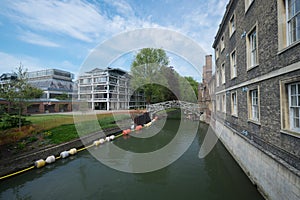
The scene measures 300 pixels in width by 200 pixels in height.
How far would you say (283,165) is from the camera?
3703 mm

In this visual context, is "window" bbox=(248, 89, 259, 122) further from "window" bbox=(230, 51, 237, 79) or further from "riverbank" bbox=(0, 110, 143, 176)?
"riverbank" bbox=(0, 110, 143, 176)

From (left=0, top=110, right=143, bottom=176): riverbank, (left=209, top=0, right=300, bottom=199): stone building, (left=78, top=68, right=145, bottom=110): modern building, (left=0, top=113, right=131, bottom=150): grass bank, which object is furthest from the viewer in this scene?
(left=78, top=68, right=145, bottom=110): modern building

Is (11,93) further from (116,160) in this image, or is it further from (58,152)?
(116,160)

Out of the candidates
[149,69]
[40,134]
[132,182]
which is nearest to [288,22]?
[132,182]

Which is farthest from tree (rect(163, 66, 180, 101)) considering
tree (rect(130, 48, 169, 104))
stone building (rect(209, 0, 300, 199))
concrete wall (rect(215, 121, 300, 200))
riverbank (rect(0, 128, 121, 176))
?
concrete wall (rect(215, 121, 300, 200))

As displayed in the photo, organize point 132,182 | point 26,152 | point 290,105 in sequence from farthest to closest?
point 26,152, point 132,182, point 290,105

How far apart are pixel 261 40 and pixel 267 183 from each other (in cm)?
452

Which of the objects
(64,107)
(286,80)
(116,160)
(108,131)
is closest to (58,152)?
(116,160)

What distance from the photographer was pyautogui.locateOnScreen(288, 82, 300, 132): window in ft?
12.7

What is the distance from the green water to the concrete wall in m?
0.41

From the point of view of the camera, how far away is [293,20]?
399cm

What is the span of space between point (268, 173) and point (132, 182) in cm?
449

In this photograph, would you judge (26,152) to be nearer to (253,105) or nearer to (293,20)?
(253,105)

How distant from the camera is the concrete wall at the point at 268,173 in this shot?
3.39 metres
